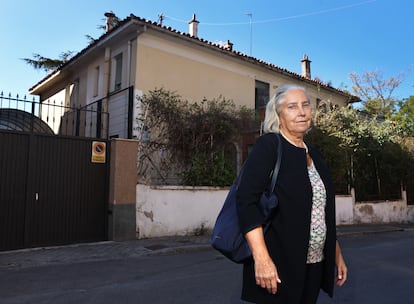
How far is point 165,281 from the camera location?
548 centimetres

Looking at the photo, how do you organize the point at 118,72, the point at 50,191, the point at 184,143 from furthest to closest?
the point at 118,72, the point at 184,143, the point at 50,191

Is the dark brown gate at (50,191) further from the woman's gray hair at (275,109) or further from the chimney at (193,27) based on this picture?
the chimney at (193,27)

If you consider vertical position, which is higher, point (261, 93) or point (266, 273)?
point (261, 93)

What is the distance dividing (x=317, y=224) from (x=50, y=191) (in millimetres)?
7762

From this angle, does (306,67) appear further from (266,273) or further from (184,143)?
(266,273)

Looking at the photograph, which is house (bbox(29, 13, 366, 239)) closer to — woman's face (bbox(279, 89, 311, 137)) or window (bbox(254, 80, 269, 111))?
window (bbox(254, 80, 269, 111))

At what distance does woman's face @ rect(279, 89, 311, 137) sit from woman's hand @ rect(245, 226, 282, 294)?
661 millimetres

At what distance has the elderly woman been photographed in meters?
1.82

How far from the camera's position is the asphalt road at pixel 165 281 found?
15.2 feet

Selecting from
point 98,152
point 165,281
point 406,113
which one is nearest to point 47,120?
point 98,152

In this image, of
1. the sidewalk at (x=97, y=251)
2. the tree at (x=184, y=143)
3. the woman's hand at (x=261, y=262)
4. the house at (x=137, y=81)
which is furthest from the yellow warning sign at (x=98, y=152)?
the woman's hand at (x=261, y=262)

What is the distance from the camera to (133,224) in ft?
30.2

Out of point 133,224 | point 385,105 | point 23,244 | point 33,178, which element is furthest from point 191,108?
point 385,105

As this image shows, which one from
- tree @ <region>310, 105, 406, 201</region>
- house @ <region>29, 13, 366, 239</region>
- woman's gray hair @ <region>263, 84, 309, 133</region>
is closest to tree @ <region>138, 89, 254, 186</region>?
house @ <region>29, 13, 366, 239</region>
